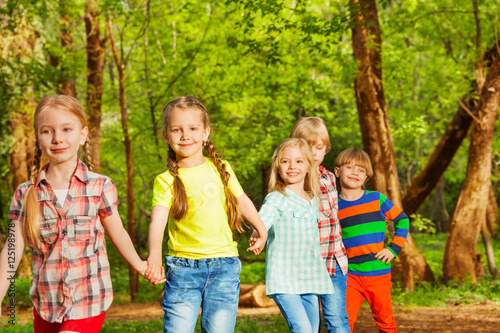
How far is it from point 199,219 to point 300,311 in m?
1.05

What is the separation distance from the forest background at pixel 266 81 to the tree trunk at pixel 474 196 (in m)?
0.02

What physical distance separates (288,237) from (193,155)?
0.98m

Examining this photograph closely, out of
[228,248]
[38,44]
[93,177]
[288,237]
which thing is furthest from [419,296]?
[38,44]

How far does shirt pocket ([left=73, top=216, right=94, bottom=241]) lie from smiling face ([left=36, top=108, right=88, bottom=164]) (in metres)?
0.34

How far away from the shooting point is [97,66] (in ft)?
43.5

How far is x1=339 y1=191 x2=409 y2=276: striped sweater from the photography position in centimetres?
409

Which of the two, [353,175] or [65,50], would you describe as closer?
[353,175]

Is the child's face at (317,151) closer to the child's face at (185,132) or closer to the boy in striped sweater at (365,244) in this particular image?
the boy in striped sweater at (365,244)

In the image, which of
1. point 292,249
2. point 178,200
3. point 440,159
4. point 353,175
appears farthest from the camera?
point 440,159

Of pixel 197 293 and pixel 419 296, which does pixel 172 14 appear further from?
pixel 197 293

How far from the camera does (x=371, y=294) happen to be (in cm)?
409

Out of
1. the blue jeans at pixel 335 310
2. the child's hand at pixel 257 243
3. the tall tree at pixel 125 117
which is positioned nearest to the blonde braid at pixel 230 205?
the child's hand at pixel 257 243

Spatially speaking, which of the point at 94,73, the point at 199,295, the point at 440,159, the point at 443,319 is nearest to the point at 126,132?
the point at 94,73

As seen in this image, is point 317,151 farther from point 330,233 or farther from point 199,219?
point 199,219
